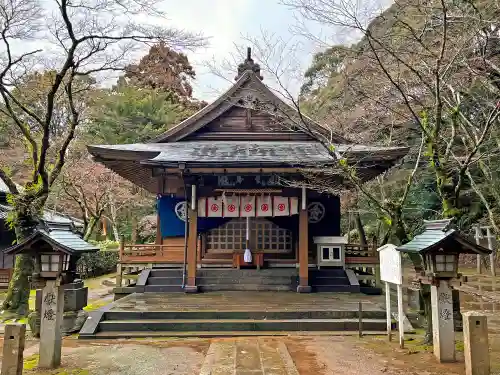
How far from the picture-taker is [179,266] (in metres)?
13.7

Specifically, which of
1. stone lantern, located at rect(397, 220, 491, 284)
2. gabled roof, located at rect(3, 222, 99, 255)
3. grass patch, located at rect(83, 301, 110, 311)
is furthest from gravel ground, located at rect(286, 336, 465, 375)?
grass patch, located at rect(83, 301, 110, 311)

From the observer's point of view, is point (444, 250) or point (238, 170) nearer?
point (444, 250)

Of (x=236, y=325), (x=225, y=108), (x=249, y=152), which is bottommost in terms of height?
(x=236, y=325)

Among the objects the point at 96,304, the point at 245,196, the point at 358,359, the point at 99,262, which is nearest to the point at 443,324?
the point at 358,359

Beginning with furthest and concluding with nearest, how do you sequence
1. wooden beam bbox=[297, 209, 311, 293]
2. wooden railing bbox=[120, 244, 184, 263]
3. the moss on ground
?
1. wooden railing bbox=[120, 244, 184, 263]
2. wooden beam bbox=[297, 209, 311, 293]
3. the moss on ground

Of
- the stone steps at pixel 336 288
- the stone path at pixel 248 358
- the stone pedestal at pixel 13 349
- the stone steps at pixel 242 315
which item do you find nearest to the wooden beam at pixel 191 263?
the stone steps at pixel 242 315

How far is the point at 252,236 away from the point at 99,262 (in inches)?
496

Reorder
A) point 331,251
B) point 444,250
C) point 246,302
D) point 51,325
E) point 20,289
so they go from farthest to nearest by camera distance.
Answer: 1. point 331,251
2. point 20,289
3. point 246,302
4. point 444,250
5. point 51,325

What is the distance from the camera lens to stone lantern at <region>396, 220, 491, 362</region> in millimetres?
6359

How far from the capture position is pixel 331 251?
525 inches

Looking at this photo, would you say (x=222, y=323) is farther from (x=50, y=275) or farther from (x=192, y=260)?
(x=50, y=275)

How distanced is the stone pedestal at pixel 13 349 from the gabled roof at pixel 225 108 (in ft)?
34.0

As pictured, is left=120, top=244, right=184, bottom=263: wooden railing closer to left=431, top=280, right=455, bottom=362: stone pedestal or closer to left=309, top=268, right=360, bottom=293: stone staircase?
left=309, top=268, right=360, bottom=293: stone staircase

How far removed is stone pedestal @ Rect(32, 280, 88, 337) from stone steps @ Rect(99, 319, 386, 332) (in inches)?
25.3
